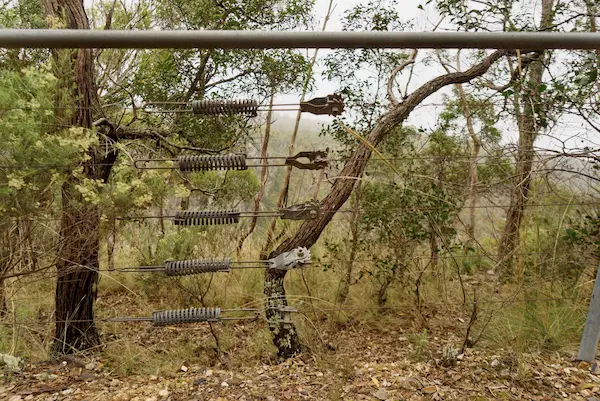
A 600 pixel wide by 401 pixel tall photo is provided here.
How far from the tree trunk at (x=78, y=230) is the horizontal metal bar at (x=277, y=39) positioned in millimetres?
977

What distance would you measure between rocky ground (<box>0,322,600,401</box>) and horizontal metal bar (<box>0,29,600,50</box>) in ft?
4.38

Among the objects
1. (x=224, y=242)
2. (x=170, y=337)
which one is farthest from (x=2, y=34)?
(x=224, y=242)

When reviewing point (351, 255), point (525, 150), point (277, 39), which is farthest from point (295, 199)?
point (277, 39)

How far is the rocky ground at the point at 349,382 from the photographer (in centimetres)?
182

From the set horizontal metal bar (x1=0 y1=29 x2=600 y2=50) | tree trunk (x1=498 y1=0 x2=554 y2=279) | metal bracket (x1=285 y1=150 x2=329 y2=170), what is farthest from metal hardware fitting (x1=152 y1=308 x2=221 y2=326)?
tree trunk (x1=498 y1=0 x2=554 y2=279)

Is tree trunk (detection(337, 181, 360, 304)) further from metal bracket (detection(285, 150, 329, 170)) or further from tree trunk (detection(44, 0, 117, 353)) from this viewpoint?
tree trunk (detection(44, 0, 117, 353))

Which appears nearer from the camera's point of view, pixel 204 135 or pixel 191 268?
pixel 191 268

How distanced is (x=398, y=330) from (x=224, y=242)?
1.49m

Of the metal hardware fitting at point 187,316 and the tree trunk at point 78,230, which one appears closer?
the metal hardware fitting at point 187,316

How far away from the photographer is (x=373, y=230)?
3496 mm

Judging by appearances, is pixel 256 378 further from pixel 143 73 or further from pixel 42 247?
pixel 143 73

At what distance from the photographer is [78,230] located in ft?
6.98

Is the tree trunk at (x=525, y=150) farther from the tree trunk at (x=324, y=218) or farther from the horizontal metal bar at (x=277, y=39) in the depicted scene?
the horizontal metal bar at (x=277, y=39)

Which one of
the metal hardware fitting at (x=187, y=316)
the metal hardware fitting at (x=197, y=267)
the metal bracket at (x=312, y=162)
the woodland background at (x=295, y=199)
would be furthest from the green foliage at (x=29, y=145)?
the metal bracket at (x=312, y=162)
